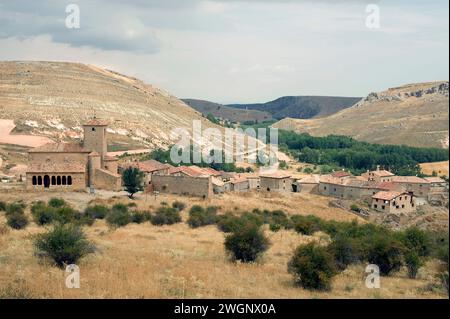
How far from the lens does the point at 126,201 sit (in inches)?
1542

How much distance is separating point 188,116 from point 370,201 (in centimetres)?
7046

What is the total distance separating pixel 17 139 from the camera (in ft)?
231

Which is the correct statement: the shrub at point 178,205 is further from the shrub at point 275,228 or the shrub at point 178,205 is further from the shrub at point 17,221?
the shrub at point 17,221

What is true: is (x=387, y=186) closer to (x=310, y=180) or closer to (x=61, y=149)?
(x=310, y=180)

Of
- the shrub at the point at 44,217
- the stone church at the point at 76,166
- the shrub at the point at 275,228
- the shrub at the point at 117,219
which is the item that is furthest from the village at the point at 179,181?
the shrub at the point at 275,228

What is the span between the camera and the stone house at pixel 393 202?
54.2 metres

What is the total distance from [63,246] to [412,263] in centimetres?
1235

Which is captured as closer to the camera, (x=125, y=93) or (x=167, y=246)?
(x=167, y=246)

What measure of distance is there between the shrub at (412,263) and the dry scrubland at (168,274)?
401 millimetres

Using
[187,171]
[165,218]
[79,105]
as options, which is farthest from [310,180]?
[79,105]
